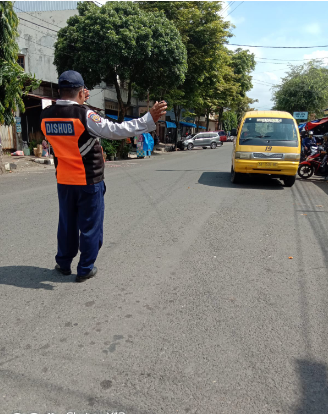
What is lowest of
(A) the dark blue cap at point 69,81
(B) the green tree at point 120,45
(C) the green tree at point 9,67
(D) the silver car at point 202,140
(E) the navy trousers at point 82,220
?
(D) the silver car at point 202,140

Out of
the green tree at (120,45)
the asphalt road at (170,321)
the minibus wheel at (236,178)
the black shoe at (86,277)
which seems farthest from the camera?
the green tree at (120,45)

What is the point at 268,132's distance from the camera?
10.0 metres

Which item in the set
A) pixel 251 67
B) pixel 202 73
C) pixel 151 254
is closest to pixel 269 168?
pixel 151 254

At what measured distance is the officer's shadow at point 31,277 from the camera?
3584mm

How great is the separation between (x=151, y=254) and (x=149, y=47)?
18.2 m

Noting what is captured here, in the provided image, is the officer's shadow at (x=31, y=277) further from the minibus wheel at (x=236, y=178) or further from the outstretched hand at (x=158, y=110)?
the minibus wheel at (x=236, y=178)

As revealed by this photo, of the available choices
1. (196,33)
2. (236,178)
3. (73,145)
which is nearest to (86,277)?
(73,145)

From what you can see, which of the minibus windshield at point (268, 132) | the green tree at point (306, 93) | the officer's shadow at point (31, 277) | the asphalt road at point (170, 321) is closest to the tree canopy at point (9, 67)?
the minibus windshield at point (268, 132)

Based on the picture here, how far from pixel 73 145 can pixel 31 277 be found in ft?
4.79

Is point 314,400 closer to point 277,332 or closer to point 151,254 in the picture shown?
point 277,332

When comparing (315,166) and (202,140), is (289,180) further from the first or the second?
(202,140)

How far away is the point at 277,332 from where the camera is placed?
9.24ft

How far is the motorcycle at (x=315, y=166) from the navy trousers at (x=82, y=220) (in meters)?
10.0

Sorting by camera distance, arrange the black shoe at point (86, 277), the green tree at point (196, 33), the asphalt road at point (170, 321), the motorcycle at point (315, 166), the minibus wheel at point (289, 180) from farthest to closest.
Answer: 1. the green tree at point (196, 33)
2. the motorcycle at point (315, 166)
3. the minibus wheel at point (289, 180)
4. the black shoe at point (86, 277)
5. the asphalt road at point (170, 321)
